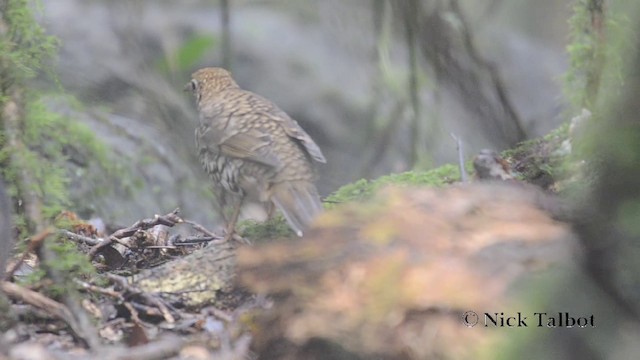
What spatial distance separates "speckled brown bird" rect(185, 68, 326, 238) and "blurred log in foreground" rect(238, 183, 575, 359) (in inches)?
28.9

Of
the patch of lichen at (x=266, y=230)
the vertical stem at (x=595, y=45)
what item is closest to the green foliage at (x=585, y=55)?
the vertical stem at (x=595, y=45)

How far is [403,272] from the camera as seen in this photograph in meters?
2.19

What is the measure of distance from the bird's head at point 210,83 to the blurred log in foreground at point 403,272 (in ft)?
5.32

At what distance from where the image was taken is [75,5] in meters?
6.88

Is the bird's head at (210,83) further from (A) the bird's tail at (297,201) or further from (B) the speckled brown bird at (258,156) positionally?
(A) the bird's tail at (297,201)

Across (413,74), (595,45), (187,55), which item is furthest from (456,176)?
(187,55)

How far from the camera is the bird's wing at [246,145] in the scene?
3459 millimetres

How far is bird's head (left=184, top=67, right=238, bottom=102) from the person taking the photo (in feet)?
13.2

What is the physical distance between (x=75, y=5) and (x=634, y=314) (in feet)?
19.6

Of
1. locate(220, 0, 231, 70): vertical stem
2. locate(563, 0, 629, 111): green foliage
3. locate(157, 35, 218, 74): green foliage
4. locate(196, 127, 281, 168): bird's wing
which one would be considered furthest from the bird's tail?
locate(157, 35, 218, 74): green foliage

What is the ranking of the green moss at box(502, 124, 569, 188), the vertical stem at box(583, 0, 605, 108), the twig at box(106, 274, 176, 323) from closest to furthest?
1. the twig at box(106, 274, 176, 323)
2. the green moss at box(502, 124, 569, 188)
3. the vertical stem at box(583, 0, 605, 108)

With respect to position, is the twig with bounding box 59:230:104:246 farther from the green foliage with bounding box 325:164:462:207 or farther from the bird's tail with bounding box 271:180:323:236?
the green foliage with bounding box 325:164:462:207

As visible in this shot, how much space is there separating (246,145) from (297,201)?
0.39 metres

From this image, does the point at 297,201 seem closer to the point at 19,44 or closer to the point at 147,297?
the point at 147,297
